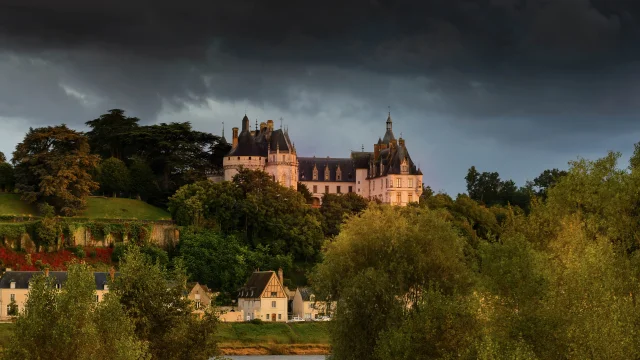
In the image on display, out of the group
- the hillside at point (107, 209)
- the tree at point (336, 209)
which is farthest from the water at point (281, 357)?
the hillside at point (107, 209)

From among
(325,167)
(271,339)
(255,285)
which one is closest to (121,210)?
(255,285)

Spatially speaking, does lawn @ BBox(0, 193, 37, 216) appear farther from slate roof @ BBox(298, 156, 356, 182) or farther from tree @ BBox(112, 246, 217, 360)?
tree @ BBox(112, 246, 217, 360)

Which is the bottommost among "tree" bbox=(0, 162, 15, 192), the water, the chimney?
the water

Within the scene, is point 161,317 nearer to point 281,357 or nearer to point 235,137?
point 281,357

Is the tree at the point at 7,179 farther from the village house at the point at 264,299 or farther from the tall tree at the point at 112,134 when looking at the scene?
the village house at the point at 264,299

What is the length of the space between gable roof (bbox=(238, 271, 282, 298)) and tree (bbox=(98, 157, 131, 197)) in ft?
85.6

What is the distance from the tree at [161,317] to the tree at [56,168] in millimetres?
53806

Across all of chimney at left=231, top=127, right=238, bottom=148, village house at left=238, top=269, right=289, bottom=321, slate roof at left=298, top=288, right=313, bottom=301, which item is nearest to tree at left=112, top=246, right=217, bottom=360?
village house at left=238, top=269, right=289, bottom=321

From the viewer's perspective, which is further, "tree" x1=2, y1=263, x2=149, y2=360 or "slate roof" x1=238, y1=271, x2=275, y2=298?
"slate roof" x1=238, y1=271, x2=275, y2=298

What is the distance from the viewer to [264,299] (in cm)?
8269

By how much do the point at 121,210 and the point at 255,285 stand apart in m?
21.3

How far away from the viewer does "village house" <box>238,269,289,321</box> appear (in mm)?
82562

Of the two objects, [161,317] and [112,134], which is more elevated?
[112,134]

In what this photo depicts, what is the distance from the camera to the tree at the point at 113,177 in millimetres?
105938
